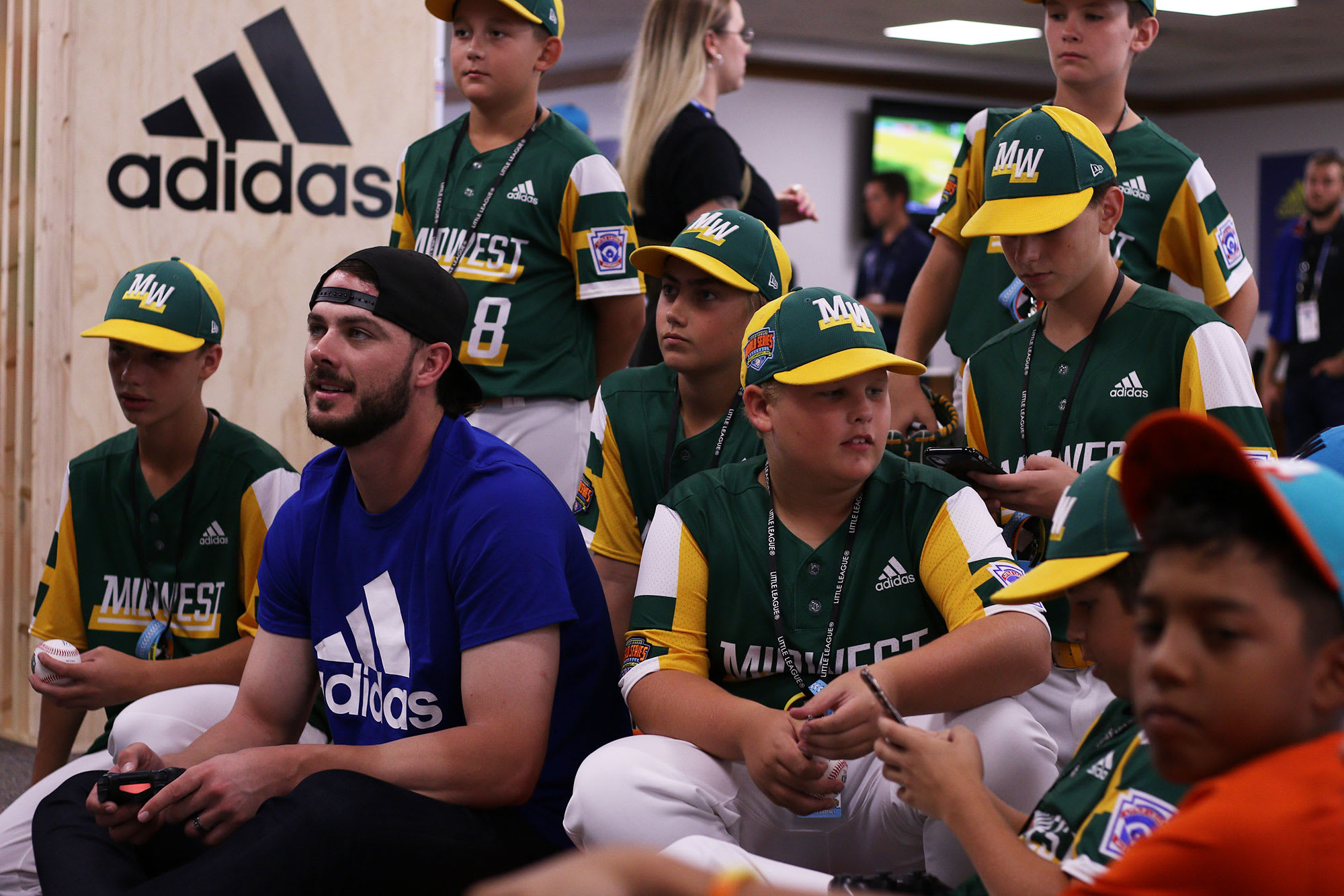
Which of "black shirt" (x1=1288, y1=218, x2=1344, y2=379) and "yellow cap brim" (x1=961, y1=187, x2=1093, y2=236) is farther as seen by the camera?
"black shirt" (x1=1288, y1=218, x2=1344, y2=379)

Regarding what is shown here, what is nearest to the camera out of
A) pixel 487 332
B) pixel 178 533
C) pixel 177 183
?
pixel 178 533

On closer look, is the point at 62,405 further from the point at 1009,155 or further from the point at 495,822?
the point at 1009,155

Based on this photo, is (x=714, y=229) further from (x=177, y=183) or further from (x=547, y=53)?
(x=177, y=183)

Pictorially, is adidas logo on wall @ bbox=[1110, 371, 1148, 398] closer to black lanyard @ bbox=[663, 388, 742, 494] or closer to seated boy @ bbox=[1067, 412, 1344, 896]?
black lanyard @ bbox=[663, 388, 742, 494]

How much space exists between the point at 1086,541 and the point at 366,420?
51.2 inches

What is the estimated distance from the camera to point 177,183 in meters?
4.18

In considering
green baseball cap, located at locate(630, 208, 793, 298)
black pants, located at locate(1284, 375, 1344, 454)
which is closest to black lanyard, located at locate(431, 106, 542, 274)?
green baseball cap, located at locate(630, 208, 793, 298)

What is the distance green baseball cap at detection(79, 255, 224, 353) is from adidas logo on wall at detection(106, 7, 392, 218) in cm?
86

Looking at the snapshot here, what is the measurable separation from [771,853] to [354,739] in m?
0.80

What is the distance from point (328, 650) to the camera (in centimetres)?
249

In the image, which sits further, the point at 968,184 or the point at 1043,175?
the point at 968,184

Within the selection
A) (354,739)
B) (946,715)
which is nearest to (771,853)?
(946,715)

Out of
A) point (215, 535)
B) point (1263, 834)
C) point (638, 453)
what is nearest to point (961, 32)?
point (638, 453)

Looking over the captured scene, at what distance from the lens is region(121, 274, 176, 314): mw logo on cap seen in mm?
3293
